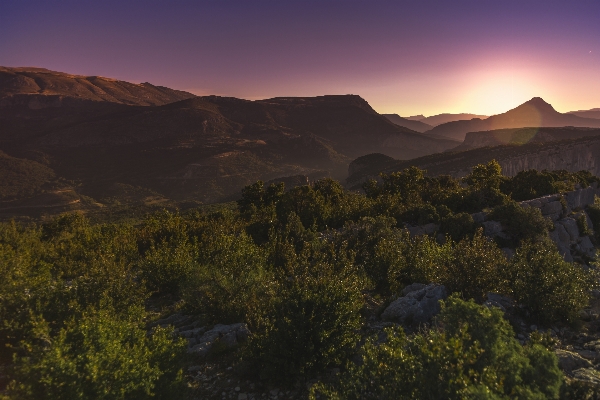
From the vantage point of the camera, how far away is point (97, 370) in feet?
14.1

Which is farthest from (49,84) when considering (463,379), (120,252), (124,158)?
(463,379)

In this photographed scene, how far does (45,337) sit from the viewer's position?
5.40 meters

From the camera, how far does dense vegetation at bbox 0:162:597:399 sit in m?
4.14

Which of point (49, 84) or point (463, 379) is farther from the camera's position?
point (49, 84)

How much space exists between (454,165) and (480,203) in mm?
51741

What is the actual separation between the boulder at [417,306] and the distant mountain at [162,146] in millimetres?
72436

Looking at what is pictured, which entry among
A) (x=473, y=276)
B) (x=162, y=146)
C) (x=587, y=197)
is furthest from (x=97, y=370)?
(x=162, y=146)

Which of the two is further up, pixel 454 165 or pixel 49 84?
pixel 49 84

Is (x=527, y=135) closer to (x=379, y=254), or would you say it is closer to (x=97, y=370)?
(x=379, y=254)

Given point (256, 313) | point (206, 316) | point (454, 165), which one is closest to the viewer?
point (256, 313)

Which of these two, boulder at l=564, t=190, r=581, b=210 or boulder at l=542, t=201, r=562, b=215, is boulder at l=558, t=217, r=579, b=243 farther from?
boulder at l=564, t=190, r=581, b=210

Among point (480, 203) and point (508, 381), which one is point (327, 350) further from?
point (480, 203)

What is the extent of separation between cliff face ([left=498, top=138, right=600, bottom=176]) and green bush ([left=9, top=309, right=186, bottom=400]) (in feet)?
234

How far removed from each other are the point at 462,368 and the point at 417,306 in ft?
14.0
